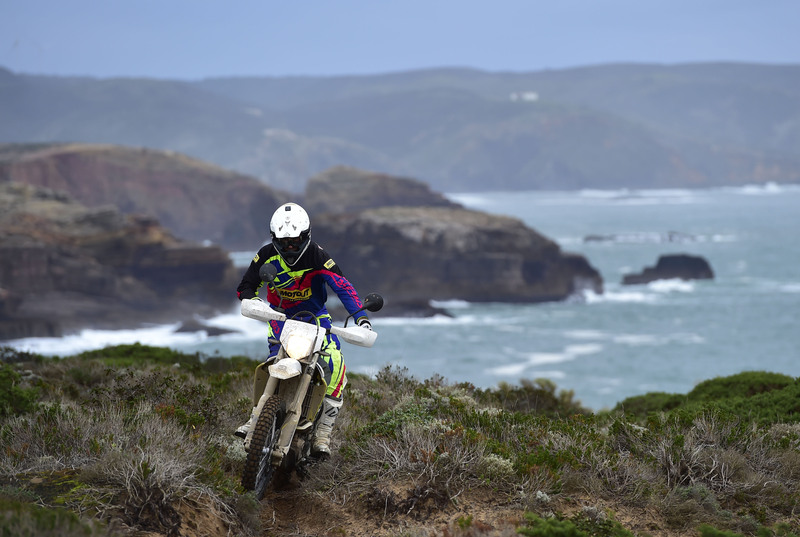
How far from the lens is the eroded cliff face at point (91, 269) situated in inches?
2830

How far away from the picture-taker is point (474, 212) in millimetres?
98188

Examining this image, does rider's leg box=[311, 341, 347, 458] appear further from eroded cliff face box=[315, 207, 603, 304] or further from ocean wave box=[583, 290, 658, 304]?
ocean wave box=[583, 290, 658, 304]

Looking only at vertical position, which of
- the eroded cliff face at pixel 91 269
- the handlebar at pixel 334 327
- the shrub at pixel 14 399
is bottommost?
the eroded cliff face at pixel 91 269

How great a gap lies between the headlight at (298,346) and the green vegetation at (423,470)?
1.10 metres

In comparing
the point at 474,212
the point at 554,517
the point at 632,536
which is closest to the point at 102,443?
the point at 554,517

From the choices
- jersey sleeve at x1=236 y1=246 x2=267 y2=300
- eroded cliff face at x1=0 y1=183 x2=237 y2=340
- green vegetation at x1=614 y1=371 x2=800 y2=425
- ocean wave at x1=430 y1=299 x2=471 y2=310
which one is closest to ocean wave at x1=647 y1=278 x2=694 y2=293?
ocean wave at x1=430 y1=299 x2=471 y2=310

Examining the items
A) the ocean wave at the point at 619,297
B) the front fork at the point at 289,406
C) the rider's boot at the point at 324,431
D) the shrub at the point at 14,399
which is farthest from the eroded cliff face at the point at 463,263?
the front fork at the point at 289,406

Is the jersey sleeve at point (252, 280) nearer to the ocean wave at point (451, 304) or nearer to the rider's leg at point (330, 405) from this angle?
the rider's leg at point (330, 405)

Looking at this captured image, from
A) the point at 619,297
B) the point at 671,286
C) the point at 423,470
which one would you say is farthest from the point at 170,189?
the point at 423,470

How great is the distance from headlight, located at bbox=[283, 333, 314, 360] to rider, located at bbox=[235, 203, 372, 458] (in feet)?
1.06

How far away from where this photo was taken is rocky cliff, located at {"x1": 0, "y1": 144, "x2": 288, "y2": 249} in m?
135

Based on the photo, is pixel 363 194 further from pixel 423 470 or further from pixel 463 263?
pixel 423 470

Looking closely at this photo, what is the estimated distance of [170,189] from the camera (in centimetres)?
14112

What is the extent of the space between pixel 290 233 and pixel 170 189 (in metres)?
141
